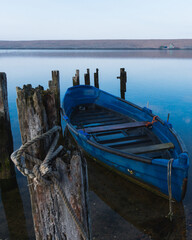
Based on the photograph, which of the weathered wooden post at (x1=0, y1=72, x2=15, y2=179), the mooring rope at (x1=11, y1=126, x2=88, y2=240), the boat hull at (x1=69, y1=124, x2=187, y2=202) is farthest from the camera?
the weathered wooden post at (x1=0, y1=72, x2=15, y2=179)

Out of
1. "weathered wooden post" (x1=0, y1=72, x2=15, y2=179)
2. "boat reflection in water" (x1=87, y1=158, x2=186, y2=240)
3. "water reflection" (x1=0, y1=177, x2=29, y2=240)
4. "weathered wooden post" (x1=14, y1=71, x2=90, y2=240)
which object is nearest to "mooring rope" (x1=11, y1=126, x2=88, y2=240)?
"weathered wooden post" (x1=14, y1=71, x2=90, y2=240)

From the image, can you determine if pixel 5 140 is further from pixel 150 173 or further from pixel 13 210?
pixel 150 173

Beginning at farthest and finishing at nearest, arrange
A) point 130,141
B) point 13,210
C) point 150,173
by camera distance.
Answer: point 130,141, point 13,210, point 150,173

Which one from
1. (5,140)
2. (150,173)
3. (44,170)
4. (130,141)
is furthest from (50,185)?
(130,141)

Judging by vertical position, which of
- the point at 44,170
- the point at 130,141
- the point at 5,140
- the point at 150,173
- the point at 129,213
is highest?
the point at 44,170

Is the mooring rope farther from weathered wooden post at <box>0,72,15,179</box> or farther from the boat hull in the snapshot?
weathered wooden post at <box>0,72,15,179</box>

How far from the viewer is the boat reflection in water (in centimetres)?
498

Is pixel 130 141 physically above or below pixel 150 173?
above

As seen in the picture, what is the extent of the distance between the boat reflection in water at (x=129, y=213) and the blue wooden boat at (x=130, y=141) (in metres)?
0.38

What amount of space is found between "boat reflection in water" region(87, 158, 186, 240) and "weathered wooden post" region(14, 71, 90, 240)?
281cm

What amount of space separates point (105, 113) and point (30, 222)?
6744mm

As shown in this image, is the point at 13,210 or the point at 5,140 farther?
the point at 5,140

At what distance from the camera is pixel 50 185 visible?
7.72 ft

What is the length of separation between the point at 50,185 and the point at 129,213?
3924mm
